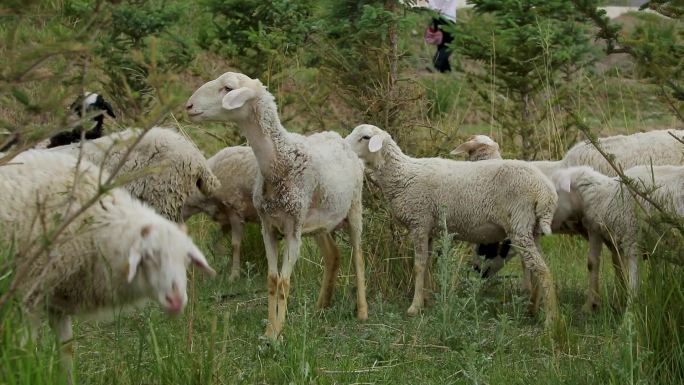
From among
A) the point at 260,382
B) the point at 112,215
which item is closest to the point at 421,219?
the point at 260,382

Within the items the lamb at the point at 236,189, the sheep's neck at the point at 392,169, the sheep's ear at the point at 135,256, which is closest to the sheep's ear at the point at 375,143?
the sheep's neck at the point at 392,169

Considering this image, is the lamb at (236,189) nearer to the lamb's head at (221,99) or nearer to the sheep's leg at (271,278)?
the sheep's leg at (271,278)

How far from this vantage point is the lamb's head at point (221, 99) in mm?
6633

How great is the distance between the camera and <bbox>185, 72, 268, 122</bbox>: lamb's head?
6.63 m

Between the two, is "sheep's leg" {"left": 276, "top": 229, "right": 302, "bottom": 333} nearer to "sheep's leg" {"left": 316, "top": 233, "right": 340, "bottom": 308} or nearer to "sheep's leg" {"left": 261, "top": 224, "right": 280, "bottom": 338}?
"sheep's leg" {"left": 261, "top": 224, "right": 280, "bottom": 338}

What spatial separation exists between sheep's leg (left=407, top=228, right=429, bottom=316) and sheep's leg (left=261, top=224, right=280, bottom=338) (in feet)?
3.53

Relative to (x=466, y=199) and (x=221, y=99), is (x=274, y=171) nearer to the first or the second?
(x=221, y=99)

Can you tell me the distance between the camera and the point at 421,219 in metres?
7.66

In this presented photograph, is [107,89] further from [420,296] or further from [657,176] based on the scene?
[657,176]

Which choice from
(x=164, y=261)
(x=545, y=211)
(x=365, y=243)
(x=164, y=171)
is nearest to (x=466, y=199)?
(x=545, y=211)

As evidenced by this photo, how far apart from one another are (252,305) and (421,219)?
131 cm

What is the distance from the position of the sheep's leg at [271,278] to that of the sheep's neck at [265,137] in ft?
1.32

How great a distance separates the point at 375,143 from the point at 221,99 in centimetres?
141

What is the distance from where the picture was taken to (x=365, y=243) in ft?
26.5
